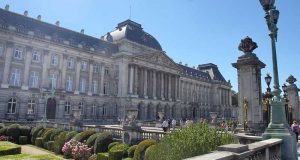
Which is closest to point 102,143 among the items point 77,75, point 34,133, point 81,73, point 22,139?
point 34,133

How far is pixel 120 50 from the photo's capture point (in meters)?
57.4

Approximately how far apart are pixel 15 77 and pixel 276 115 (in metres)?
40.6

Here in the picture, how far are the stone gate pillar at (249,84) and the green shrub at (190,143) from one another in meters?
7.17

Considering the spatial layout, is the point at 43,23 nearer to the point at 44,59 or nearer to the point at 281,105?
the point at 44,59

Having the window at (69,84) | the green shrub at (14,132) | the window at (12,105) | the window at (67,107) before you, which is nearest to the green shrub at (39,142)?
the green shrub at (14,132)

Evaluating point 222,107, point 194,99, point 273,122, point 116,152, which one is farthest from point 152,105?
point 273,122

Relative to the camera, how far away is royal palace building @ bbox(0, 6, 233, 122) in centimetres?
4091

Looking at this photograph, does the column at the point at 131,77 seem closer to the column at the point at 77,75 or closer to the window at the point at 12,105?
the column at the point at 77,75

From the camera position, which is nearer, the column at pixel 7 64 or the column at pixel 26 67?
the column at pixel 7 64

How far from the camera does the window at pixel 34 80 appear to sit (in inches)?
1692

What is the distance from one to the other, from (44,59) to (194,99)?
51840 millimetres

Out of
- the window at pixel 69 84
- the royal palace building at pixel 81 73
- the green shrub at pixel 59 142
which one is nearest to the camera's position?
the green shrub at pixel 59 142

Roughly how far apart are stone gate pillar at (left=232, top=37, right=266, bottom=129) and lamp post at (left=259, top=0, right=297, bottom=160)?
479 cm

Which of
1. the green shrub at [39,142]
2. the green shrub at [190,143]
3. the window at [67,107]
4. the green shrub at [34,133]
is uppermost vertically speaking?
the window at [67,107]
